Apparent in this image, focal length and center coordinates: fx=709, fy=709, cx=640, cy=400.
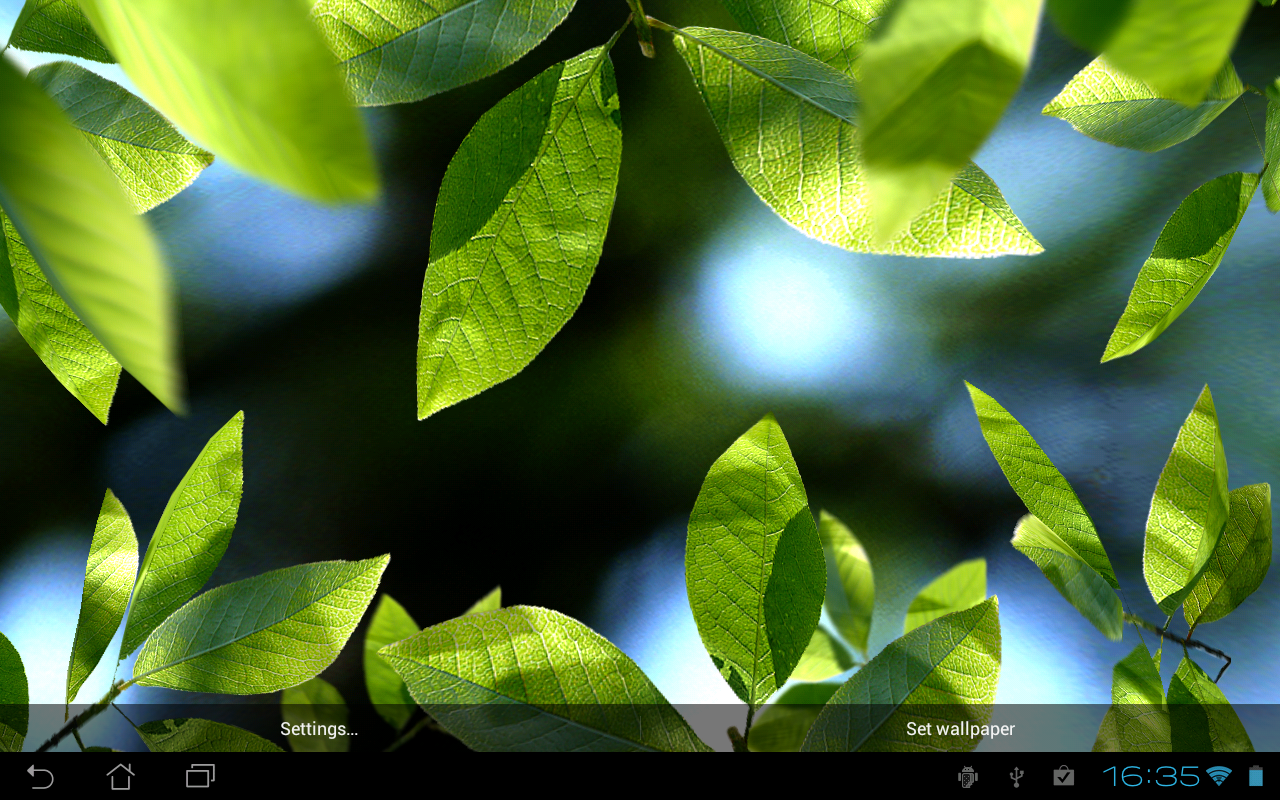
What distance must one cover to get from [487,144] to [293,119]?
0.12m

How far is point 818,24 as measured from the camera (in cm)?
15

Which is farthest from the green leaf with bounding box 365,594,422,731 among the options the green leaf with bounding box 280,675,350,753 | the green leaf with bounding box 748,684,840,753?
the green leaf with bounding box 748,684,840,753

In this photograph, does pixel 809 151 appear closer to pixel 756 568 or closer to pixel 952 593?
pixel 756 568

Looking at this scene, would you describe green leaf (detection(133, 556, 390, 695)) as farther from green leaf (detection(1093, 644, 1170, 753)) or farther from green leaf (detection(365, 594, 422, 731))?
green leaf (detection(1093, 644, 1170, 753))

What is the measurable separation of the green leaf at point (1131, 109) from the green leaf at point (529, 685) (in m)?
0.18

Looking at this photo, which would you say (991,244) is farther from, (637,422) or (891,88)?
(637,422)

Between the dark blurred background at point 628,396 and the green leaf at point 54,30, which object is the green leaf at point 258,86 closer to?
the green leaf at point 54,30

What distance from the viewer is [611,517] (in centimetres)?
35

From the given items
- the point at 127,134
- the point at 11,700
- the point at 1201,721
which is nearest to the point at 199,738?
the point at 11,700

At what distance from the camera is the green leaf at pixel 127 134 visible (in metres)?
0.20

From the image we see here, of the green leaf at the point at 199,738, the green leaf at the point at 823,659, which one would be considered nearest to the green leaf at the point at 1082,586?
the green leaf at the point at 823,659

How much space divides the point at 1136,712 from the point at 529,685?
167mm
